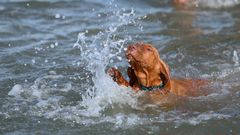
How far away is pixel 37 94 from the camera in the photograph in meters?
7.01

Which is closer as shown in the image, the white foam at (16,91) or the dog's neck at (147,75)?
the dog's neck at (147,75)

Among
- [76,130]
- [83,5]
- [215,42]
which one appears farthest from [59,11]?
[76,130]

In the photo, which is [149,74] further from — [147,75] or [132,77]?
[132,77]

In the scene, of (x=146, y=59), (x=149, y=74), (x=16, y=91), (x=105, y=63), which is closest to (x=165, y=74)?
(x=149, y=74)

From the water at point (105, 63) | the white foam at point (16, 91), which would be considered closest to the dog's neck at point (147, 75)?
the water at point (105, 63)

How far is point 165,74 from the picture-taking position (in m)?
6.28

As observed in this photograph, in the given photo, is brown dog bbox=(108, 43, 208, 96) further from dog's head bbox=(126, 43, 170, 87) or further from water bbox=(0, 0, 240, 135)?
water bbox=(0, 0, 240, 135)

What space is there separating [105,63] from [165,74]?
105 cm

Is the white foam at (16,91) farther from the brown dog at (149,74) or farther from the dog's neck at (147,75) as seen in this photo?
the dog's neck at (147,75)

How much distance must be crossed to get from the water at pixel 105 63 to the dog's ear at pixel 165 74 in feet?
0.61

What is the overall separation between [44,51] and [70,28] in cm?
146

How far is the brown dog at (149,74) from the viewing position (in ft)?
19.9

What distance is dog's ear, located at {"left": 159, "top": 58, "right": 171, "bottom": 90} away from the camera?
246 inches

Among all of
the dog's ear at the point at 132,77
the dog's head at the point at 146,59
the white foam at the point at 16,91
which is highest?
the dog's head at the point at 146,59
